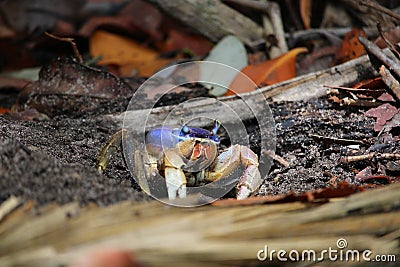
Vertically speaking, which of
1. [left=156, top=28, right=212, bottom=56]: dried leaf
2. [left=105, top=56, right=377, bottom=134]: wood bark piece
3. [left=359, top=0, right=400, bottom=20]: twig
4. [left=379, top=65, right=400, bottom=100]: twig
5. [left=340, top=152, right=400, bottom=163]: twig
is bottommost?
[left=156, top=28, right=212, bottom=56]: dried leaf

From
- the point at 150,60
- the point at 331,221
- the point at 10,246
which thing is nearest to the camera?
the point at 10,246

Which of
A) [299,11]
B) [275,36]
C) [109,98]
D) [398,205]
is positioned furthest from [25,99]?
[398,205]

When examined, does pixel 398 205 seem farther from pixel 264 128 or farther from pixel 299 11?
pixel 299 11

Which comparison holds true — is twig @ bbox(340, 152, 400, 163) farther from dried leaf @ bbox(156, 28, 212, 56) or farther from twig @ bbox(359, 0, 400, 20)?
dried leaf @ bbox(156, 28, 212, 56)

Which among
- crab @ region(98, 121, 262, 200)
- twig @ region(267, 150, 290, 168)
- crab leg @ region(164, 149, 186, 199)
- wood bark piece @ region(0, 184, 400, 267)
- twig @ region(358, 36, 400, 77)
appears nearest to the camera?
wood bark piece @ region(0, 184, 400, 267)

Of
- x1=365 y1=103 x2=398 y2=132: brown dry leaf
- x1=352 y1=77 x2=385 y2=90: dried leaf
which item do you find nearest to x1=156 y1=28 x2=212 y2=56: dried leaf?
x1=352 y1=77 x2=385 y2=90: dried leaf

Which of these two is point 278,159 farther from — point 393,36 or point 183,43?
point 183,43

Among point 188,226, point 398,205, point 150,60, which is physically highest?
point 188,226
